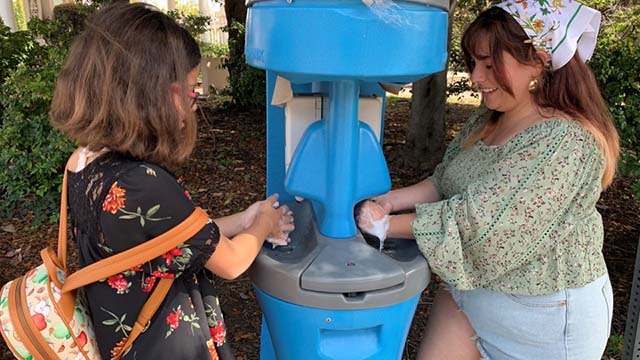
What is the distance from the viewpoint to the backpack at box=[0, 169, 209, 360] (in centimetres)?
117

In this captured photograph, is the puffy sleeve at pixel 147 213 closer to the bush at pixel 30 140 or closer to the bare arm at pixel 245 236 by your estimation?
the bare arm at pixel 245 236

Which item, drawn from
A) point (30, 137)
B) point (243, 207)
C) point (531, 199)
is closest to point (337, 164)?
point (531, 199)

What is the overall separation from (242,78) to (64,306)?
5.38 metres

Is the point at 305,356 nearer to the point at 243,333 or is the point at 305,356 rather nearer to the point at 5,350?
the point at 243,333

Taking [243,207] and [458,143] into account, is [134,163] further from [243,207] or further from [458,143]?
[243,207]

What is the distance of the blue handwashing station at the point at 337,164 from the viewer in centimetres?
122

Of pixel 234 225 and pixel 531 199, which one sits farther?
pixel 234 225

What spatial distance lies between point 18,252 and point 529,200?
3416mm

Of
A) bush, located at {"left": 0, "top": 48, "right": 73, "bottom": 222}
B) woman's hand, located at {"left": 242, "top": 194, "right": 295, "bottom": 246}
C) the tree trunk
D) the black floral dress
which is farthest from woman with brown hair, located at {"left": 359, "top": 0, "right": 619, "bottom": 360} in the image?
the tree trunk

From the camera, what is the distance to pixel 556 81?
4.75ft

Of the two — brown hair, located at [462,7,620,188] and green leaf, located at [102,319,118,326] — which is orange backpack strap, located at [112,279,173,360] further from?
brown hair, located at [462,7,620,188]

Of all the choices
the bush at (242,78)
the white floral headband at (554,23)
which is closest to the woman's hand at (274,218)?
the white floral headband at (554,23)

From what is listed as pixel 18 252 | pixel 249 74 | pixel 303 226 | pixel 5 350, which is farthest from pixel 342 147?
pixel 249 74

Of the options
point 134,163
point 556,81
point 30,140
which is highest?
point 556,81
